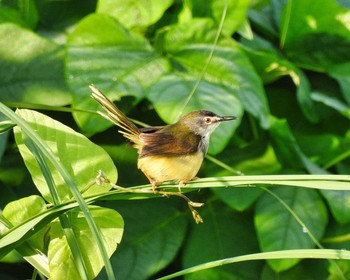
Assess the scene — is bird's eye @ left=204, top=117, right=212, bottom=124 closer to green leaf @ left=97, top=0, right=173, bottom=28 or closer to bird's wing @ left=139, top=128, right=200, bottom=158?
bird's wing @ left=139, top=128, right=200, bottom=158

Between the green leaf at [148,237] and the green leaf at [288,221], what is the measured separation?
0.21m

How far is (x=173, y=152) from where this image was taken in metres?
1.51

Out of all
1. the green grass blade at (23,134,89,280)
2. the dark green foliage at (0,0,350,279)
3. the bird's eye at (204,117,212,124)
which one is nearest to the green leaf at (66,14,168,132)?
the dark green foliage at (0,0,350,279)

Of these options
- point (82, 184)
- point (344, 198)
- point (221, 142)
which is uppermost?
point (82, 184)

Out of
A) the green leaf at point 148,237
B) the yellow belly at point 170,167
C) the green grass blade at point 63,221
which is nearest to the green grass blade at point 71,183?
the green grass blade at point 63,221

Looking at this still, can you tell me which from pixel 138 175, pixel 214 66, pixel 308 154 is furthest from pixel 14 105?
pixel 308 154

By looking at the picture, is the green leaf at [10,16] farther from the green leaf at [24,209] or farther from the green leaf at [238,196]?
the green leaf at [24,209]

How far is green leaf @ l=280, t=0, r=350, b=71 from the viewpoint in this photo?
2.34 metres

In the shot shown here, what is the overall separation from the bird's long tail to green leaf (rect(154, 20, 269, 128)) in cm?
54

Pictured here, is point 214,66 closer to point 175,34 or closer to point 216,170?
point 175,34

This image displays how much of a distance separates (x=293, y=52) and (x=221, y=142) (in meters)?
0.63

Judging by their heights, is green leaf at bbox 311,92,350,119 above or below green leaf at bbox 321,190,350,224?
above

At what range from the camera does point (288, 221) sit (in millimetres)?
2037

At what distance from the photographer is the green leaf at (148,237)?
198cm
